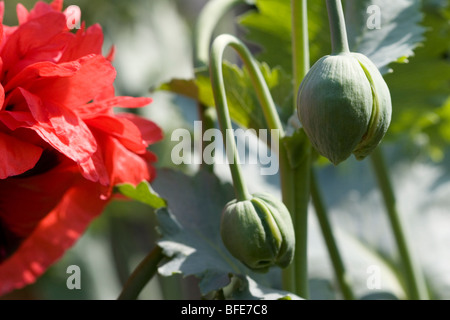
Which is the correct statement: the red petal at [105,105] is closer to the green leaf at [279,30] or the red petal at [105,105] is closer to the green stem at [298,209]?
the green stem at [298,209]

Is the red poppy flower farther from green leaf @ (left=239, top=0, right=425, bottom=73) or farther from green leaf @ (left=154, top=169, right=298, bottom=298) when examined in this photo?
green leaf @ (left=239, top=0, right=425, bottom=73)

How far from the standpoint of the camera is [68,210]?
1.28 feet

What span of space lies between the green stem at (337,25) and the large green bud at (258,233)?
69 mm

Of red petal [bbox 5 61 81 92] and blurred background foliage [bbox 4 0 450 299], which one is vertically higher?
red petal [bbox 5 61 81 92]

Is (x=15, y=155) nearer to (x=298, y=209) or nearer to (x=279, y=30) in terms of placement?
(x=298, y=209)

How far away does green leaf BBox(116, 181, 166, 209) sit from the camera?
353mm

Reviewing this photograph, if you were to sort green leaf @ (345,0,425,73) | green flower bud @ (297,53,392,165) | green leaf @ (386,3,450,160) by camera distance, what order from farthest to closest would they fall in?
green leaf @ (386,3,450,160), green leaf @ (345,0,425,73), green flower bud @ (297,53,392,165)

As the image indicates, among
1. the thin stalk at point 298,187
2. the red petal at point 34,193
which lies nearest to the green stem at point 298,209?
the thin stalk at point 298,187

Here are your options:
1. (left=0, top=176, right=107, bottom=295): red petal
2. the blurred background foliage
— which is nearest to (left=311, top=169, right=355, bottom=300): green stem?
the blurred background foliage

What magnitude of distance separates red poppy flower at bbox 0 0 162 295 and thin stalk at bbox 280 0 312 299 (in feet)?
0.22

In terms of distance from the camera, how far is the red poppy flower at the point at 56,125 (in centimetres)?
31

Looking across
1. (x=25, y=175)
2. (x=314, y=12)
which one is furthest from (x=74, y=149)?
(x=314, y=12)

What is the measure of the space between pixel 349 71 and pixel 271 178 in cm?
34
